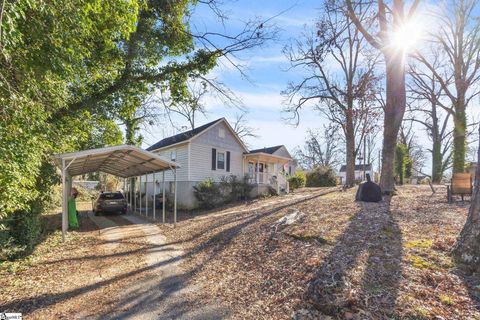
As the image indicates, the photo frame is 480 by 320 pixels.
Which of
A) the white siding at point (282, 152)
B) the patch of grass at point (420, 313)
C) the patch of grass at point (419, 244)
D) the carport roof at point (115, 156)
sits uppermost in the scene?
the white siding at point (282, 152)

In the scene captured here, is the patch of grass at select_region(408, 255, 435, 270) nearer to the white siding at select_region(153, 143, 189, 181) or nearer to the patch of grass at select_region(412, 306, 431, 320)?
Result: the patch of grass at select_region(412, 306, 431, 320)

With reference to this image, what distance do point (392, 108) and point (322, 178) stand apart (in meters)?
17.3

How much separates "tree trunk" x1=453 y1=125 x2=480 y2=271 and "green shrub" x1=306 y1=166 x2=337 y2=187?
74.7 ft

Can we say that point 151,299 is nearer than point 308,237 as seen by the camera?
Yes

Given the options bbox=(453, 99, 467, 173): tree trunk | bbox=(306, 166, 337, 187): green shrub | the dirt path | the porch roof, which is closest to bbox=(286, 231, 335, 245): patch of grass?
the dirt path

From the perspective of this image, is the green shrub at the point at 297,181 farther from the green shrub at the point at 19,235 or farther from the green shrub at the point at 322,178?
the green shrub at the point at 19,235

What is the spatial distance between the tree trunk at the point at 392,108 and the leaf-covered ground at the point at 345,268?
2.69m

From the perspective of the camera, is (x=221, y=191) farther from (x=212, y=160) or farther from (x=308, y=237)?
(x=308, y=237)

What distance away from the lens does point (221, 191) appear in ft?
61.1

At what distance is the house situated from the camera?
62.1 ft

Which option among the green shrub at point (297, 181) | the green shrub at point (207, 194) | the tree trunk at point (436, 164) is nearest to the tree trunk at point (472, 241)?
the green shrub at point (207, 194)

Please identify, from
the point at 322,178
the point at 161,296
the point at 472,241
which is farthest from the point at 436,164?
the point at 161,296

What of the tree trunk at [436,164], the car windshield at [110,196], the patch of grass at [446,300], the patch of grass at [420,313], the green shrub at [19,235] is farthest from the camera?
the tree trunk at [436,164]

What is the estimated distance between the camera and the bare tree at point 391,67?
1007 cm
